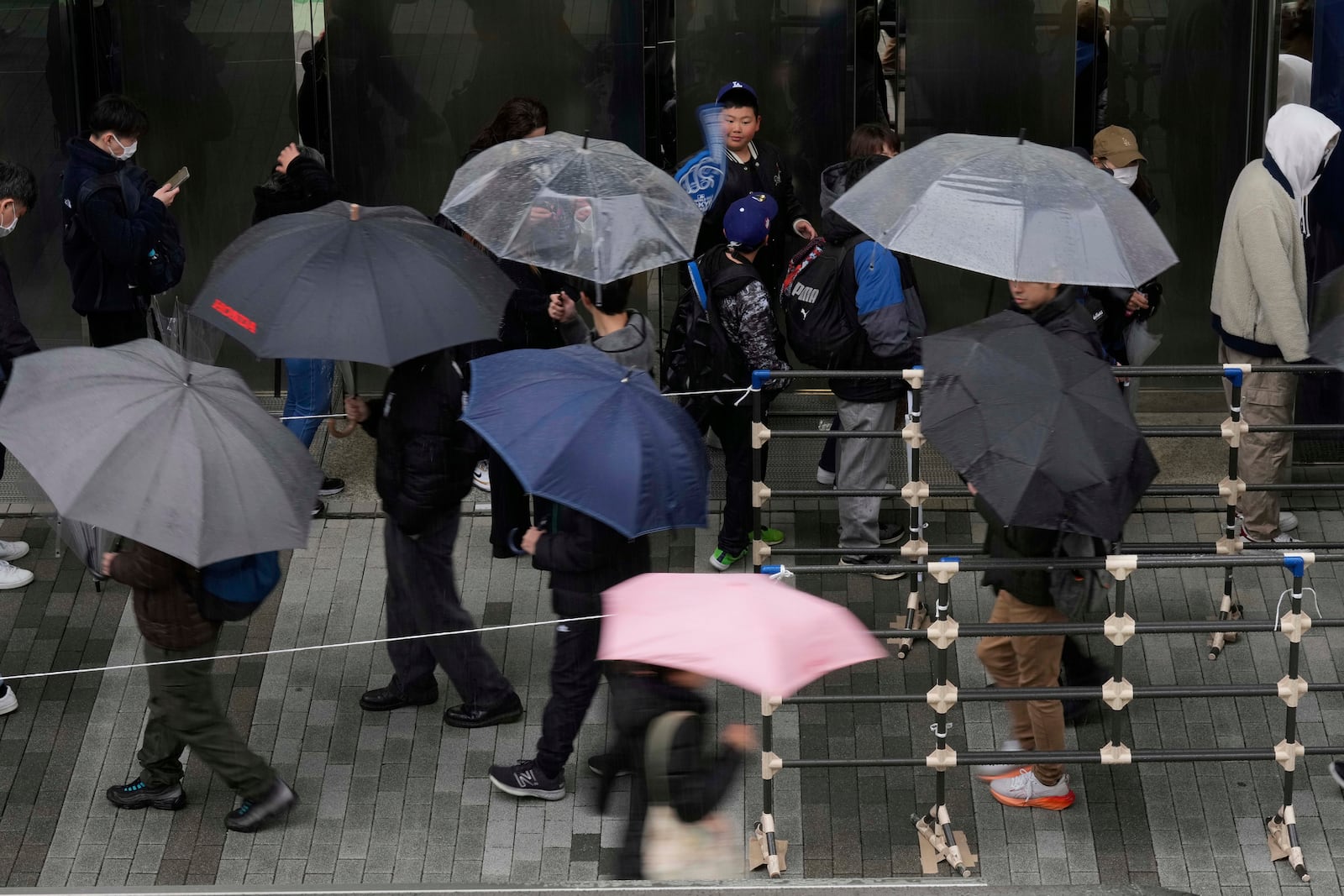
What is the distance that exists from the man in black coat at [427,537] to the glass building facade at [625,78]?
138 inches

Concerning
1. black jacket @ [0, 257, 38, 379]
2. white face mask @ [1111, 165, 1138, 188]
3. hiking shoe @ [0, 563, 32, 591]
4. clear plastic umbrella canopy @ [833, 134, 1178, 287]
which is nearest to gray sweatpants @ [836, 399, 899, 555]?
clear plastic umbrella canopy @ [833, 134, 1178, 287]

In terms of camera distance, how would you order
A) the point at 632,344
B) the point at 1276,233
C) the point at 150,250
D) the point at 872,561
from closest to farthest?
the point at 632,344 → the point at 1276,233 → the point at 150,250 → the point at 872,561

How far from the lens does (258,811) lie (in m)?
7.18

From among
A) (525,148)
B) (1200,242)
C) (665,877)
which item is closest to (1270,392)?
(1200,242)

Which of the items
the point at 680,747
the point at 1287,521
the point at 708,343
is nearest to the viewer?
the point at 680,747

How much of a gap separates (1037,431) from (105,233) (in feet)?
14.4

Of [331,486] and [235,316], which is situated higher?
[235,316]

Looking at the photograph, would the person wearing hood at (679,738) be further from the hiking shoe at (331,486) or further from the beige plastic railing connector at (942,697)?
the hiking shoe at (331,486)

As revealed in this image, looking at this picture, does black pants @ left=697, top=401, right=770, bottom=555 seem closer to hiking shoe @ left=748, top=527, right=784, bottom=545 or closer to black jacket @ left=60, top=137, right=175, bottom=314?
hiking shoe @ left=748, top=527, right=784, bottom=545

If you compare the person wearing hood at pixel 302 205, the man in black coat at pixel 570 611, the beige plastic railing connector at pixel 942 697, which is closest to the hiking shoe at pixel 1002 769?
the beige plastic railing connector at pixel 942 697

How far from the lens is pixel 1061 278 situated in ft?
23.1

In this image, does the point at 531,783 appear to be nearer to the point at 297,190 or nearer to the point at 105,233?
the point at 105,233

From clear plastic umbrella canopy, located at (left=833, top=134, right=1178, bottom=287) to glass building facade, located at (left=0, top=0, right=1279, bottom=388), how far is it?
2.70 metres

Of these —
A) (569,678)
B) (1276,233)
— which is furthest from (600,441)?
(1276,233)
